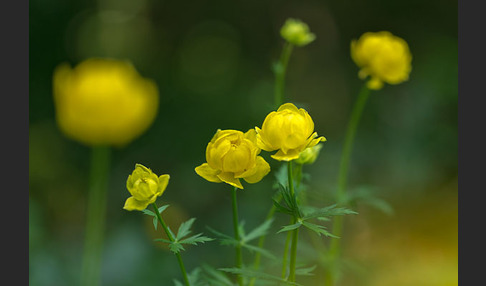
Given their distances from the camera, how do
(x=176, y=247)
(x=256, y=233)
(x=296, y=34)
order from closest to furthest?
(x=176, y=247), (x=256, y=233), (x=296, y=34)

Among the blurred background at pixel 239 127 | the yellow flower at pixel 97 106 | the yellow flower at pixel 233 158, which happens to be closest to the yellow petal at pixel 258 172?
the yellow flower at pixel 233 158

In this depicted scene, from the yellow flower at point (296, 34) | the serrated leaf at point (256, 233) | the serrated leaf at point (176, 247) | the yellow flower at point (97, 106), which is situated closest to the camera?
the serrated leaf at point (176, 247)

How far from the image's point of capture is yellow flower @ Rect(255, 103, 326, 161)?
897 millimetres

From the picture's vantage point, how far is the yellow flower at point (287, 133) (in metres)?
0.90

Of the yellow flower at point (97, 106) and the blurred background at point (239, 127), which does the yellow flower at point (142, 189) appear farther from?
the yellow flower at point (97, 106)

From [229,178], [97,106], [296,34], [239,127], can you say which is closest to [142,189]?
[229,178]

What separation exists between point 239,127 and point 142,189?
1.62 metres

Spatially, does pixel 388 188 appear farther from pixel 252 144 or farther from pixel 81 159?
pixel 252 144

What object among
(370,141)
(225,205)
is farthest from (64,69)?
(370,141)

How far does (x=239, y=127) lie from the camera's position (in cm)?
250

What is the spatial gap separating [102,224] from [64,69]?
2.51 ft

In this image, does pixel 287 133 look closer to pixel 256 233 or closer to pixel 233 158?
pixel 233 158

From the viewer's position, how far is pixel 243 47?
10.5ft

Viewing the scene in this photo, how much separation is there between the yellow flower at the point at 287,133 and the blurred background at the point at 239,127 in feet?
1.70
